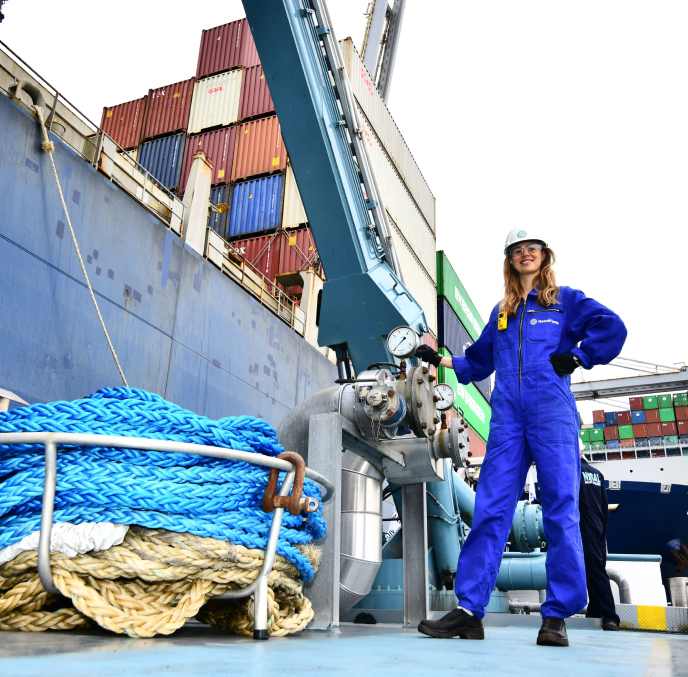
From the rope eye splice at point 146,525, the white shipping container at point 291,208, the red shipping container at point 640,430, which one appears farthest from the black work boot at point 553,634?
the red shipping container at point 640,430

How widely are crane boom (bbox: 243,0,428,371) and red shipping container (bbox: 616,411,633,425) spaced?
27.3 m

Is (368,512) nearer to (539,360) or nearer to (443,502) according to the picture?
(539,360)

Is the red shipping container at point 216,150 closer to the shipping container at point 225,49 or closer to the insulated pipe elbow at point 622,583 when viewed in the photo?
the shipping container at point 225,49

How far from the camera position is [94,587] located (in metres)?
1.74

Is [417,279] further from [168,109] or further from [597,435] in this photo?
[597,435]

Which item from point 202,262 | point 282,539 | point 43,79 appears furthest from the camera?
point 202,262

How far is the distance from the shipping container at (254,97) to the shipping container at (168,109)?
1719 millimetres

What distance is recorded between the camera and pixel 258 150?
15148 millimetres

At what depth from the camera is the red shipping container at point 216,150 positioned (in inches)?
600

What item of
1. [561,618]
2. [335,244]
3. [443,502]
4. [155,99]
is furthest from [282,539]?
[155,99]

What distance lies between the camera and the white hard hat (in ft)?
9.45

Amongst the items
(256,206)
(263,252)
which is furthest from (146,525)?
(256,206)

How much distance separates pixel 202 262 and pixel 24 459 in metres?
7.69

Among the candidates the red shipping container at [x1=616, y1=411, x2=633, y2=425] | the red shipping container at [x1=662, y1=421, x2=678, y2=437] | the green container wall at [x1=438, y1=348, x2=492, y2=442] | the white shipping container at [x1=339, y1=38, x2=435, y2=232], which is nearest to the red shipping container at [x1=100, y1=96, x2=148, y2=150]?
the white shipping container at [x1=339, y1=38, x2=435, y2=232]
